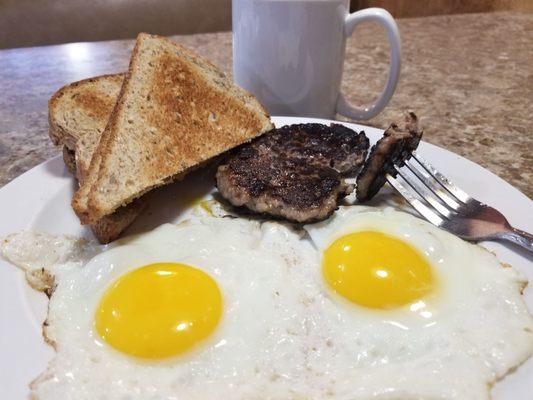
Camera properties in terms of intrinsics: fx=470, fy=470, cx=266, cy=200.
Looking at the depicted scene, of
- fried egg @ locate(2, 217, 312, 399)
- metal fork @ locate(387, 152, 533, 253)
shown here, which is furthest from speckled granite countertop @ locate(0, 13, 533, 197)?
fried egg @ locate(2, 217, 312, 399)

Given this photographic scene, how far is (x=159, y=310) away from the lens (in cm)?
114

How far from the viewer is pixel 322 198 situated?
1434mm

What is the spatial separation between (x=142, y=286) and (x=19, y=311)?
0.29m

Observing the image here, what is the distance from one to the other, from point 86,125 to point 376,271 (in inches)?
46.9

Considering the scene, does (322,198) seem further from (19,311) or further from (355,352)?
(19,311)

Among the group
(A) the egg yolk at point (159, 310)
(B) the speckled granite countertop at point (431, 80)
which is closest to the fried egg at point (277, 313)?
(A) the egg yolk at point (159, 310)

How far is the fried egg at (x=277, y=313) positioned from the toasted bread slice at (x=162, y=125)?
17cm

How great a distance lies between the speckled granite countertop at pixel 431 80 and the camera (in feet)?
7.16

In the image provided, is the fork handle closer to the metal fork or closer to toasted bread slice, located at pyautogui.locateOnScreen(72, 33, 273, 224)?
the metal fork

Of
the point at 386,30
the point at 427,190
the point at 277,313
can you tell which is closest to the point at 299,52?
the point at 386,30

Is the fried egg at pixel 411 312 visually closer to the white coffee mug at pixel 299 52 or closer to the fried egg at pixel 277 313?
the fried egg at pixel 277 313

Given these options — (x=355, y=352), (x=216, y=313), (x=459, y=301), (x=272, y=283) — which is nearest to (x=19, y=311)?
(x=216, y=313)

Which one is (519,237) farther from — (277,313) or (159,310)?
(159,310)

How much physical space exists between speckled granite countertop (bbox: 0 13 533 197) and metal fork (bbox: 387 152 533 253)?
49 cm
